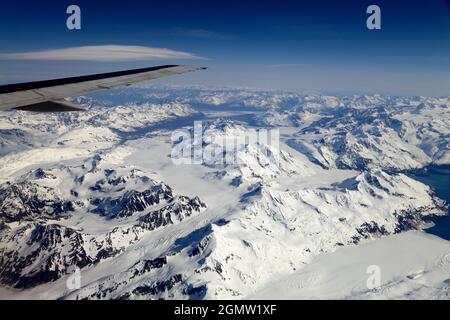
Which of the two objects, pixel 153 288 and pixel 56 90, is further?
pixel 153 288

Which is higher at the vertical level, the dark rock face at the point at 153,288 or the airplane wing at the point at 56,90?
the airplane wing at the point at 56,90

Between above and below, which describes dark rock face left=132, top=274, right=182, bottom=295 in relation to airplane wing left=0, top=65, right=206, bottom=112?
below

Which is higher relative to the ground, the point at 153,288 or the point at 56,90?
the point at 56,90

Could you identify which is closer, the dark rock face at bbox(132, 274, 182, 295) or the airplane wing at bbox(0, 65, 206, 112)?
the airplane wing at bbox(0, 65, 206, 112)

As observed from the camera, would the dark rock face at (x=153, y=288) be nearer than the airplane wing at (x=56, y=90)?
No

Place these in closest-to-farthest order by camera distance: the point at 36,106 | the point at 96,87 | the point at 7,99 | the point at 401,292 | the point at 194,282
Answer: the point at 7,99 < the point at 36,106 < the point at 96,87 < the point at 401,292 < the point at 194,282
